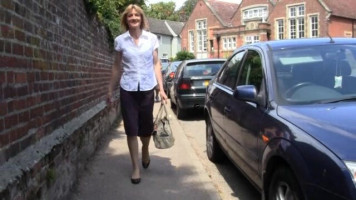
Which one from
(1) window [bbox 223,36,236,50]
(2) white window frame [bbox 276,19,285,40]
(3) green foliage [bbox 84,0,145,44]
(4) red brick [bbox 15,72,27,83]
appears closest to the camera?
(4) red brick [bbox 15,72,27,83]

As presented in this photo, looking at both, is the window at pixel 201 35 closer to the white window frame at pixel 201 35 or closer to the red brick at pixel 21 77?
the white window frame at pixel 201 35

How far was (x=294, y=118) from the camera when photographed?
339cm

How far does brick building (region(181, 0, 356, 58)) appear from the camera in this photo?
45.8 m

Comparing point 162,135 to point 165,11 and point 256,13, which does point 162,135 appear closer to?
point 256,13

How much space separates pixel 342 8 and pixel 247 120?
46.8 m

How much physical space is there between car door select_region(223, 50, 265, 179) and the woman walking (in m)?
0.90

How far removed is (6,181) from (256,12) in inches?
2137

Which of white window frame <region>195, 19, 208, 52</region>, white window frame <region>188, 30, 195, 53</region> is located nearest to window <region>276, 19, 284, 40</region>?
white window frame <region>195, 19, 208, 52</region>

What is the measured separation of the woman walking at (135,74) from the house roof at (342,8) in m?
42.9

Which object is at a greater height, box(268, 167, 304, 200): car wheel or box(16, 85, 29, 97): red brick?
box(16, 85, 29, 97): red brick

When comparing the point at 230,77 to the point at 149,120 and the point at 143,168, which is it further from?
the point at 143,168

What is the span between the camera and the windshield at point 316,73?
3900 millimetres

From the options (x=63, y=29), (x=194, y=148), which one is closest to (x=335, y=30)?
(x=194, y=148)

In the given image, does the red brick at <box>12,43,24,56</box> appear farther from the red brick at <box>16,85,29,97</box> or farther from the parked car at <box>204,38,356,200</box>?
the parked car at <box>204,38,356,200</box>
